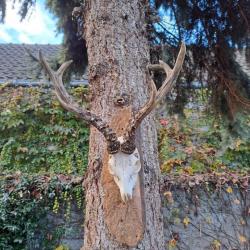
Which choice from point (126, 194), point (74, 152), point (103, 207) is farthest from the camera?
point (74, 152)

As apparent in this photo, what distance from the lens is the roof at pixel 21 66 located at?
429cm

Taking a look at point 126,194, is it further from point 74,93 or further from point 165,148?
point 74,93

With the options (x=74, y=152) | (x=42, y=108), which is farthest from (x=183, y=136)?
(x=42, y=108)

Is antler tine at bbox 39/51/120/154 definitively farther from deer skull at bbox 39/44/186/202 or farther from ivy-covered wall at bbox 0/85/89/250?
ivy-covered wall at bbox 0/85/89/250

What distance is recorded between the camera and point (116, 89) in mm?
1947

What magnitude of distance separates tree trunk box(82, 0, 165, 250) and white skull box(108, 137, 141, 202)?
0.17 meters

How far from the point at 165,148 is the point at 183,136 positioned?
474mm

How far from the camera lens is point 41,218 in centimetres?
378

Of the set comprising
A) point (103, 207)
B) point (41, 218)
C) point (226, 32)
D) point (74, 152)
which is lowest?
point (41, 218)

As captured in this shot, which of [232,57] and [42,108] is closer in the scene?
[232,57]

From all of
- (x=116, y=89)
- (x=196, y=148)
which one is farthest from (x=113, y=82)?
(x=196, y=148)

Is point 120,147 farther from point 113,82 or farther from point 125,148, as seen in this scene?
point 113,82

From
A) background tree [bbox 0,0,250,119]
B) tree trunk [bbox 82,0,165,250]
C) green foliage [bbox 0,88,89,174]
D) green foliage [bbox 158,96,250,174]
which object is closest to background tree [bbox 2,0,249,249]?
tree trunk [bbox 82,0,165,250]

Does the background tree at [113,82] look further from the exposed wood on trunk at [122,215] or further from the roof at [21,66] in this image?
the roof at [21,66]
